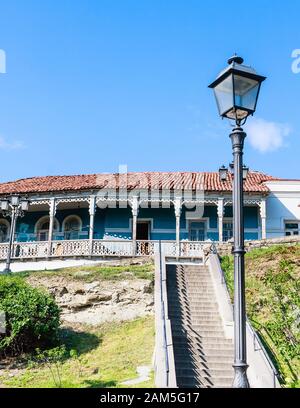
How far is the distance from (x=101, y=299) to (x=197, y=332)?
175 inches

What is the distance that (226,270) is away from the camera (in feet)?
56.3

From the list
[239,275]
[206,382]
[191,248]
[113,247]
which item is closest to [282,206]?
[191,248]

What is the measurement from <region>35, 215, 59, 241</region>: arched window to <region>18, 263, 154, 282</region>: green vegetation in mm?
9418

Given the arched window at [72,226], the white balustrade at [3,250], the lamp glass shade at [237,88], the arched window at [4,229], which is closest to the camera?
the lamp glass shade at [237,88]

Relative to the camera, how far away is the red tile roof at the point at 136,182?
2473 cm

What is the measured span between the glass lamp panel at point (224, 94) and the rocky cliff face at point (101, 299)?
1089 centimetres

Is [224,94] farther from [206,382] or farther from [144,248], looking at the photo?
[144,248]

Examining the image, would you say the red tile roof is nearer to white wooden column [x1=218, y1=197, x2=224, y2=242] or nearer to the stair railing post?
white wooden column [x1=218, y1=197, x2=224, y2=242]

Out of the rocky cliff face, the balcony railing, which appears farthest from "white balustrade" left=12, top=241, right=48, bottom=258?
the rocky cliff face

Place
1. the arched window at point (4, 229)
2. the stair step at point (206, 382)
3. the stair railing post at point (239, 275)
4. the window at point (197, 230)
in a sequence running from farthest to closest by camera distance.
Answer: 1. the arched window at point (4, 229)
2. the window at point (197, 230)
3. the stair step at point (206, 382)
4. the stair railing post at point (239, 275)

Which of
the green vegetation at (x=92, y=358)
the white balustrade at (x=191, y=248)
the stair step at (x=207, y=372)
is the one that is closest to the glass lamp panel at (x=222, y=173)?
the white balustrade at (x=191, y=248)

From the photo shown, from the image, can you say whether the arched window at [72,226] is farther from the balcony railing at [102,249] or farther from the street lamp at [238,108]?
the street lamp at [238,108]
